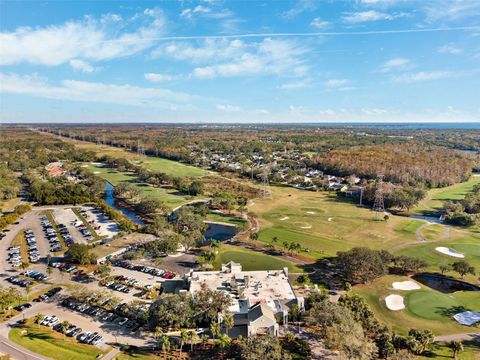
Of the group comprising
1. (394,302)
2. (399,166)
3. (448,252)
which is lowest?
(394,302)

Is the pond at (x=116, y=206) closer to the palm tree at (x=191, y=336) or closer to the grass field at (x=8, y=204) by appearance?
the grass field at (x=8, y=204)

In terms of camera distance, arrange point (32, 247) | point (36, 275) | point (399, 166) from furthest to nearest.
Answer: point (399, 166) → point (32, 247) → point (36, 275)

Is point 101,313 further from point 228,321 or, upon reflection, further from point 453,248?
point 453,248

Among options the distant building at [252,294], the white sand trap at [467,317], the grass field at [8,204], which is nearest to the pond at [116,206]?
the grass field at [8,204]

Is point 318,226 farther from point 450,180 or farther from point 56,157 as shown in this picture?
point 56,157

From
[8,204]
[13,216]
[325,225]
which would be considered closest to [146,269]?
[325,225]
